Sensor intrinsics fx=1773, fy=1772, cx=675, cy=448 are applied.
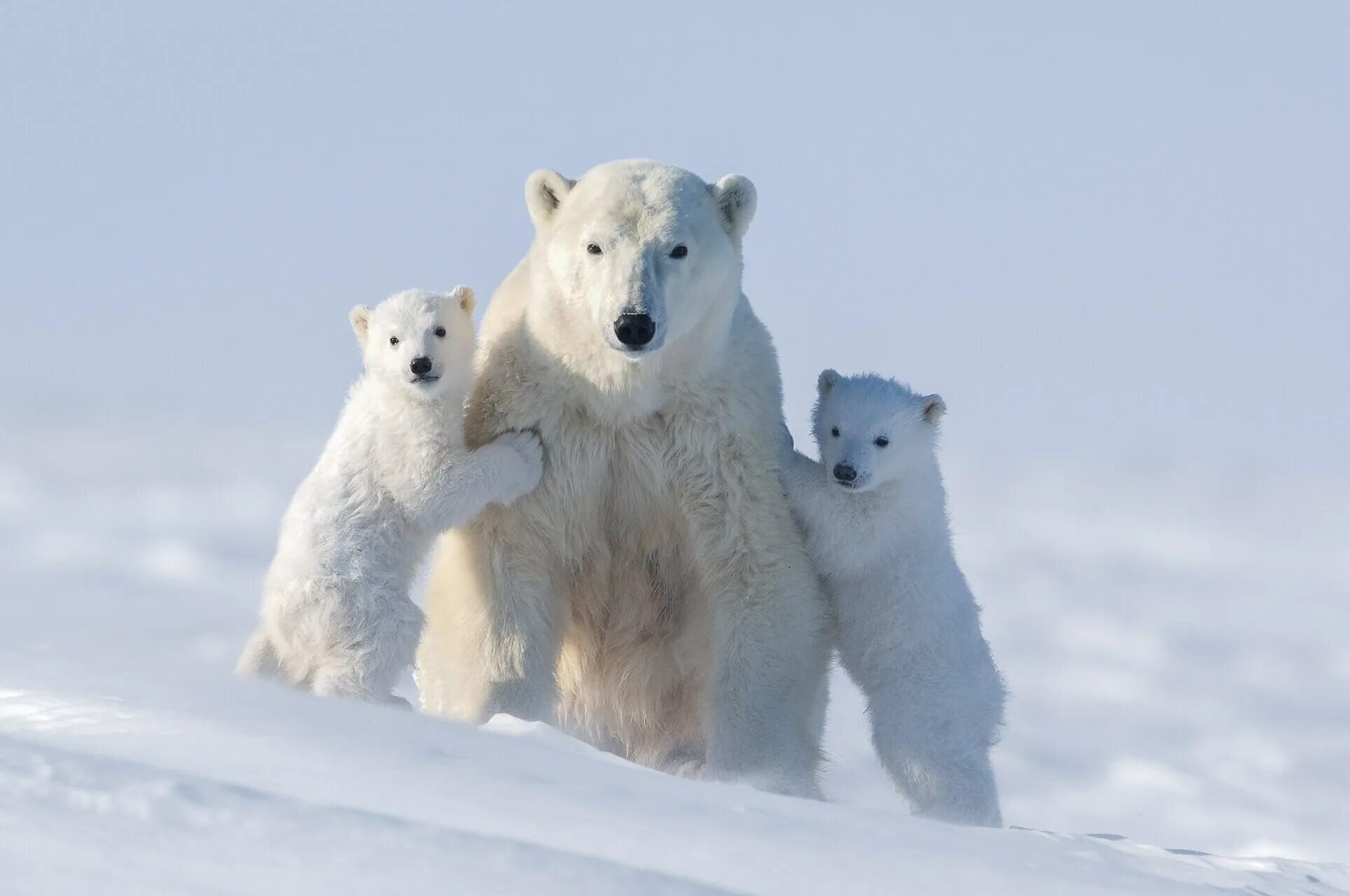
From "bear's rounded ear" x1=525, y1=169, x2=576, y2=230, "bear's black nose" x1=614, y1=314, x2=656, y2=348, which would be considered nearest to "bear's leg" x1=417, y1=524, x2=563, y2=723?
"bear's black nose" x1=614, y1=314, x2=656, y2=348

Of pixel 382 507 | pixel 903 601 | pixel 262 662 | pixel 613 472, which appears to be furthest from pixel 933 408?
pixel 262 662

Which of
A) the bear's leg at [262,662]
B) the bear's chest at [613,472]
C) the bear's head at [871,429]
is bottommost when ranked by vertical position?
the bear's leg at [262,662]

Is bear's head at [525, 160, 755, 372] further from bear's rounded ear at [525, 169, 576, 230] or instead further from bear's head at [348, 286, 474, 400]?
bear's head at [348, 286, 474, 400]

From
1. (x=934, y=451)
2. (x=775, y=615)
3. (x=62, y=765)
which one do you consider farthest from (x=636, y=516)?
(x=62, y=765)

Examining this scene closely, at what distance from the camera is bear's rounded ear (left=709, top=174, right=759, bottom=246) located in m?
6.29

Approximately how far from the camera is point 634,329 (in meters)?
5.64

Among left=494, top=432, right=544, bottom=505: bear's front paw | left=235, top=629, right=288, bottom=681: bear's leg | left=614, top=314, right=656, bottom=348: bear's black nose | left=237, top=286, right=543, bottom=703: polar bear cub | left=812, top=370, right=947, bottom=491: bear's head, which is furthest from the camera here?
left=812, top=370, right=947, bottom=491: bear's head

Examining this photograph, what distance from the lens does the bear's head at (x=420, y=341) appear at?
600 centimetres

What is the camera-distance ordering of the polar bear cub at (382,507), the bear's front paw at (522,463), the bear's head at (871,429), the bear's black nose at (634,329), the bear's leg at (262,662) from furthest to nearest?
the bear's head at (871,429), the bear's front paw at (522,463), the bear's leg at (262,662), the polar bear cub at (382,507), the bear's black nose at (634,329)

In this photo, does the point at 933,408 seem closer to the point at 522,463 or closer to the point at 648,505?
the point at 648,505

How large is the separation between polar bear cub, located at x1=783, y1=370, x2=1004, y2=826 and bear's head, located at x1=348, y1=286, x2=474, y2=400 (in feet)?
4.10

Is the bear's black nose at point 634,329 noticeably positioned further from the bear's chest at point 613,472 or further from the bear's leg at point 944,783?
the bear's leg at point 944,783

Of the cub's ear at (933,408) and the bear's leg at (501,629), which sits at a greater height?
the cub's ear at (933,408)

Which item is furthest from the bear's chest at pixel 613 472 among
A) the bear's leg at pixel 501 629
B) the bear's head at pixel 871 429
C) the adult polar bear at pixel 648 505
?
the bear's head at pixel 871 429
